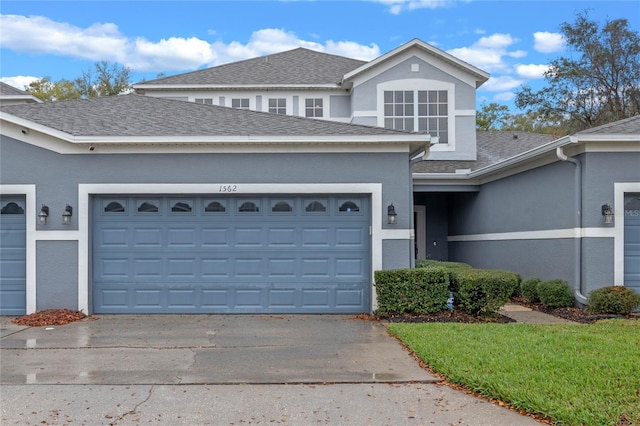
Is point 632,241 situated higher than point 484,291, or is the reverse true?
point 632,241

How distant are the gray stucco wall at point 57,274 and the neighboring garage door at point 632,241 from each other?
425 inches

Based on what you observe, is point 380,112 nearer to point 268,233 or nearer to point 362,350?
point 268,233

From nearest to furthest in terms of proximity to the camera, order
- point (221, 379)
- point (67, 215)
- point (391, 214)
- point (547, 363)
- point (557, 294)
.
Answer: point (221, 379) < point (547, 363) < point (67, 215) < point (391, 214) < point (557, 294)

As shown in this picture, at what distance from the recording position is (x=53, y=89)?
40.9m

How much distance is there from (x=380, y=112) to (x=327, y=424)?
539 inches

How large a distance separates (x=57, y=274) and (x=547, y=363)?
891 centimetres

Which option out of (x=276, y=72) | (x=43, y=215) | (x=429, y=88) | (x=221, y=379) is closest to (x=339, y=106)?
(x=276, y=72)

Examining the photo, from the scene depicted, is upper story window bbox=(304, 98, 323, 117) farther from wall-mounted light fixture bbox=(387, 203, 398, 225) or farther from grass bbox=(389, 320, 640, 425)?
grass bbox=(389, 320, 640, 425)

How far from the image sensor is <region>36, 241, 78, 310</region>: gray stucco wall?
11.5 m

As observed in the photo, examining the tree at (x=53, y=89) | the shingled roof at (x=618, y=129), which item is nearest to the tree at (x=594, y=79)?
the shingled roof at (x=618, y=129)

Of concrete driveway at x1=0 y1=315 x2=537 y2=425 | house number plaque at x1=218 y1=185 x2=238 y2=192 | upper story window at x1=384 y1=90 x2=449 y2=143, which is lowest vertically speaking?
concrete driveway at x1=0 y1=315 x2=537 y2=425

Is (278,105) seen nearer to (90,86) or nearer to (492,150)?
(492,150)

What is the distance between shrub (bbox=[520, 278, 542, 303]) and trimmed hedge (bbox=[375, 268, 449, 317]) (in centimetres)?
328

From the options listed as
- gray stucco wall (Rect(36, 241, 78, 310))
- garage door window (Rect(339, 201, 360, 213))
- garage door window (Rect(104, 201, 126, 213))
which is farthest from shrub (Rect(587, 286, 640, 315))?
gray stucco wall (Rect(36, 241, 78, 310))
